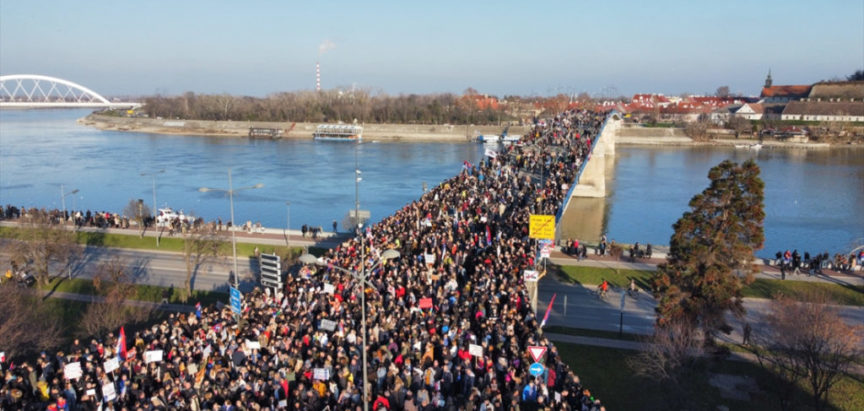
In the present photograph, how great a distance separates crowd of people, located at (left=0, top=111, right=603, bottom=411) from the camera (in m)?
10.2

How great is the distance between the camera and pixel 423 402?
32.2 feet

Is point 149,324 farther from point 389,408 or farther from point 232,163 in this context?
point 232,163

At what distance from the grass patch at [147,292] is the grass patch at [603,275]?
38.3 ft

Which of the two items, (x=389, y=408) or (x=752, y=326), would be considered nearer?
(x=389, y=408)

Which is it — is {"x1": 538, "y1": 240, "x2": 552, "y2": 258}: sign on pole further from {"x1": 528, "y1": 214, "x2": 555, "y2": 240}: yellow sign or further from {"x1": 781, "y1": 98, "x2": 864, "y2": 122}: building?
{"x1": 781, "y1": 98, "x2": 864, "y2": 122}: building

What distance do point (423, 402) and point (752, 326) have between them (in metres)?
11.5

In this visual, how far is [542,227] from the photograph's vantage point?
18.9m

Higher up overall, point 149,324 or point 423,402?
point 423,402

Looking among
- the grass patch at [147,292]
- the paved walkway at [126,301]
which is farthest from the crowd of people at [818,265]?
the paved walkway at [126,301]

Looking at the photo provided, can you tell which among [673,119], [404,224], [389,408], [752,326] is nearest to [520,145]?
[404,224]

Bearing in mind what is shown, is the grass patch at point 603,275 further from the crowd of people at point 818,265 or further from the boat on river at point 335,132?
the boat on river at point 335,132

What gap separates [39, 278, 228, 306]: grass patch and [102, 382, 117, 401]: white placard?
9890 millimetres

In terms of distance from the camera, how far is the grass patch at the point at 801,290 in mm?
19391

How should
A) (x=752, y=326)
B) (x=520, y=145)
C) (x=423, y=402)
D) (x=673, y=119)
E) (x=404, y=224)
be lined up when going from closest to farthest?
(x=423, y=402), (x=752, y=326), (x=404, y=224), (x=520, y=145), (x=673, y=119)
